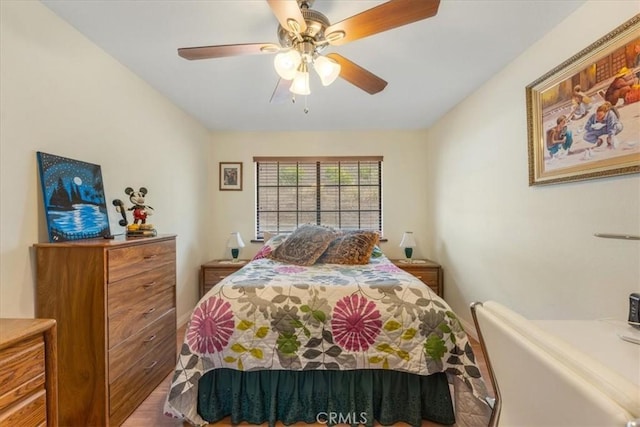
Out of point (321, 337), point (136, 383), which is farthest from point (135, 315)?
point (321, 337)

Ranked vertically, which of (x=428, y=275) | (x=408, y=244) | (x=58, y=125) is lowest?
(x=428, y=275)

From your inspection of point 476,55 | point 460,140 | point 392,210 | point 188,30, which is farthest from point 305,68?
point 392,210

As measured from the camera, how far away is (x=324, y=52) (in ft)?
6.93

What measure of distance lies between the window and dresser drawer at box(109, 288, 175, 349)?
2039 mm

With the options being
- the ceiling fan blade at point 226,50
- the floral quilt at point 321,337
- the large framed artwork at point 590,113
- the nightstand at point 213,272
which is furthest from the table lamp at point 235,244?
the large framed artwork at point 590,113

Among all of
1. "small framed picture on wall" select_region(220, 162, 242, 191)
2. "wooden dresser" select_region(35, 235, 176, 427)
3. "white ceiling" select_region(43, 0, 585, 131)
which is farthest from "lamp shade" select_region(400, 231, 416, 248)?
"wooden dresser" select_region(35, 235, 176, 427)

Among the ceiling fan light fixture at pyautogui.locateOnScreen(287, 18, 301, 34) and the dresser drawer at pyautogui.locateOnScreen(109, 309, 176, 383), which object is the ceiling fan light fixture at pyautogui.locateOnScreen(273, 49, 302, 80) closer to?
the ceiling fan light fixture at pyautogui.locateOnScreen(287, 18, 301, 34)

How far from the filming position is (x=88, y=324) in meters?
1.53

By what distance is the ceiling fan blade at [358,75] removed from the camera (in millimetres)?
1715

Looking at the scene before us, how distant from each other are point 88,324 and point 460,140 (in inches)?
136

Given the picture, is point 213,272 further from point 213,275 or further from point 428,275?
point 428,275

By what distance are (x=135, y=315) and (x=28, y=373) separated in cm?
86

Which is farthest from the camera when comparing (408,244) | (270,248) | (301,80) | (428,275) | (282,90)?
(408,244)

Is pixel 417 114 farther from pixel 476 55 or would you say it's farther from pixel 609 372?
pixel 609 372
